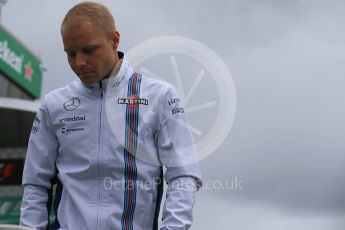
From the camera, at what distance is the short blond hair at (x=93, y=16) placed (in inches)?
98.1

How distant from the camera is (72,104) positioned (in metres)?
2.71

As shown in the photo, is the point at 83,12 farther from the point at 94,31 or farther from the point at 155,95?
the point at 155,95

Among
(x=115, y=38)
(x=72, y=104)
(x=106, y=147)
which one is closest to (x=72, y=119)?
(x=72, y=104)

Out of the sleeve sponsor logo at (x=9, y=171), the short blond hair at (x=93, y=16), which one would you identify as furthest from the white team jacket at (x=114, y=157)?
the sleeve sponsor logo at (x=9, y=171)

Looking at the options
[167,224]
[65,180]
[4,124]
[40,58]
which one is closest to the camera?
[167,224]

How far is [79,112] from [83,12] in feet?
1.35

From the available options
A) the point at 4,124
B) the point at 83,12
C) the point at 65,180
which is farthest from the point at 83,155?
the point at 4,124

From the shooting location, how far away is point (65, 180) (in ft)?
8.64

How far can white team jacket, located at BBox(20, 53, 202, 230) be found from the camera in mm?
2521

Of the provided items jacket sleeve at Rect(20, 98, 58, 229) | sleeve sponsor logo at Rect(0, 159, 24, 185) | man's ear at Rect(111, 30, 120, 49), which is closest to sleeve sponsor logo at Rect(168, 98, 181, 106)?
man's ear at Rect(111, 30, 120, 49)

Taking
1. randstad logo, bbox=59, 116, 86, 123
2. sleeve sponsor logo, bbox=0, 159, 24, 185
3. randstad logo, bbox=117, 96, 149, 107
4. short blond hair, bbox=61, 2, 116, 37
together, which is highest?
sleeve sponsor logo, bbox=0, 159, 24, 185

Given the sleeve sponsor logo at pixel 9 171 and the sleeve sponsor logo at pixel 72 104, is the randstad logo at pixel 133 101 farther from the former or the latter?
the sleeve sponsor logo at pixel 9 171

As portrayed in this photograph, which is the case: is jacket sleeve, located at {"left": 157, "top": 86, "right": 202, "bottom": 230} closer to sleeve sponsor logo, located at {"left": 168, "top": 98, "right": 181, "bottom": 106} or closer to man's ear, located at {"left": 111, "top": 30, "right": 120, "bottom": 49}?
sleeve sponsor logo, located at {"left": 168, "top": 98, "right": 181, "bottom": 106}

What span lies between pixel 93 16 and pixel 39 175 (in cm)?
70
